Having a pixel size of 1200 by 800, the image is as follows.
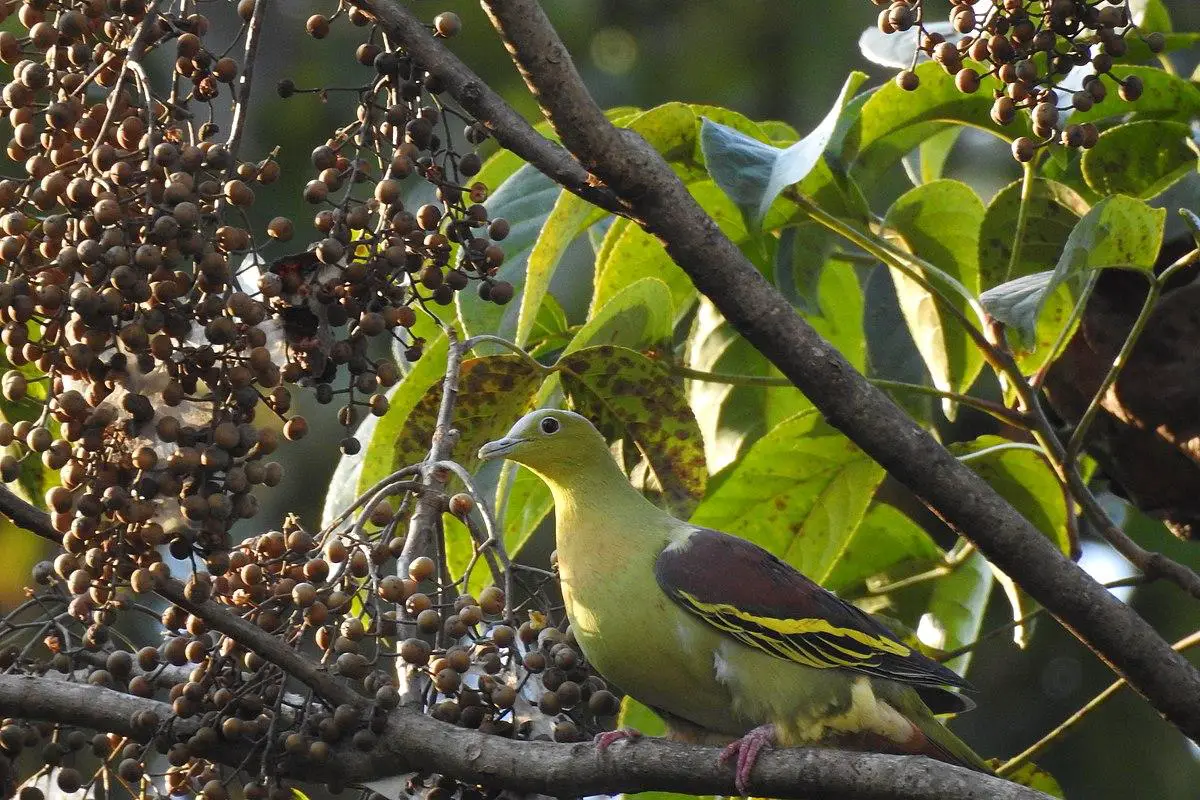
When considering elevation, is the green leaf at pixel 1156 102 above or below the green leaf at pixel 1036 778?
above

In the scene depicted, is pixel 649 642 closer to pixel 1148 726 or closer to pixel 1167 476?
pixel 1167 476

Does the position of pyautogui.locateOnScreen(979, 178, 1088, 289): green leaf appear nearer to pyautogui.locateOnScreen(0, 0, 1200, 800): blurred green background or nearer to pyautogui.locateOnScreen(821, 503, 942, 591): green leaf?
pyautogui.locateOnScreen(821, 503, 942, 591): green leaf

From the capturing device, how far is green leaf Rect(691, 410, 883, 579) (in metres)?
2.66

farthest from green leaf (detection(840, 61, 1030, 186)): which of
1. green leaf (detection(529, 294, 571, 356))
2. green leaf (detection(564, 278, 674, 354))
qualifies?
green leaf (detection(529, 294, 571, 356))

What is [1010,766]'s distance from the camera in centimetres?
254

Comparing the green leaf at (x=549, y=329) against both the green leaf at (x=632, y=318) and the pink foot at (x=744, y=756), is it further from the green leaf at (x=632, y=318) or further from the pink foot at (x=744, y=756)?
the pink foot at (x=744, y=756)

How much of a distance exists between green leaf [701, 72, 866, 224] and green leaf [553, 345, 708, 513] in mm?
352

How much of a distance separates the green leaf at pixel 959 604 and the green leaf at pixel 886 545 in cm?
6

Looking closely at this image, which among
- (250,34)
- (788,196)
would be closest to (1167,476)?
(788,196)

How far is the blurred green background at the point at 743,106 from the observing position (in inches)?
236

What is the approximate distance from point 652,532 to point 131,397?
123 cm

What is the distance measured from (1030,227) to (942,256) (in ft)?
0.60

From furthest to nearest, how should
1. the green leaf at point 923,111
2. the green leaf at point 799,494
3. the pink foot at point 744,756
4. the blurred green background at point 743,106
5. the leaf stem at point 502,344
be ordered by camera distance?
the blurred green background at point 743,106
the green leaf at point 799,494
the green leaf at point 923,111
the leaf stem at point 502,344
the pink foot at point 744,756

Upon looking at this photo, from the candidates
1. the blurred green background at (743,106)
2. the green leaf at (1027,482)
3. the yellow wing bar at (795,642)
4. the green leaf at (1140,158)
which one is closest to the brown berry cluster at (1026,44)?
the green leaf at (1140,158)
